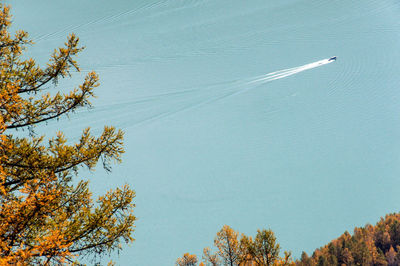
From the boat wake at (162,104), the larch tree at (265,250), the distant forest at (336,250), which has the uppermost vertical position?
the boat wake at (162,104)

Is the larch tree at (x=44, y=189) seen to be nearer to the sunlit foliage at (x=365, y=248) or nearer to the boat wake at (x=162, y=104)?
the boat wake at (x=162, y=104)

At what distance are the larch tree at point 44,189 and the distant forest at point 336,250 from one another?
402 cm

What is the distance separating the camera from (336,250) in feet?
82.2

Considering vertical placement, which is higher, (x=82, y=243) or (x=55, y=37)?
(x=55, y=37)

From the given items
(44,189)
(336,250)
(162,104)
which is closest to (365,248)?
(336,250)

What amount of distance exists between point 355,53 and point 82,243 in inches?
1248

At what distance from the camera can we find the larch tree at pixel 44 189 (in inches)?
135

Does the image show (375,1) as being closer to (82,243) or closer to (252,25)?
(252,25)

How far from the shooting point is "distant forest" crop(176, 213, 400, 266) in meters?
7.38

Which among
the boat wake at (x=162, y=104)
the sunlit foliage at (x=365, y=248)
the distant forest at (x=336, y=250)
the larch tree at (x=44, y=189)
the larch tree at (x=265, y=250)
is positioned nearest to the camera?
the larch tree at (x=44, y=189)

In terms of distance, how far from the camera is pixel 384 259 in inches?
988

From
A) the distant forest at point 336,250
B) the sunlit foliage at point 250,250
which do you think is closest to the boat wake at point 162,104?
the distant forest at point 336,250

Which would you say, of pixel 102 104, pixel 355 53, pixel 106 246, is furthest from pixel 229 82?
pixel 106 246

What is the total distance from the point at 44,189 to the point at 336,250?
83.5 ft
